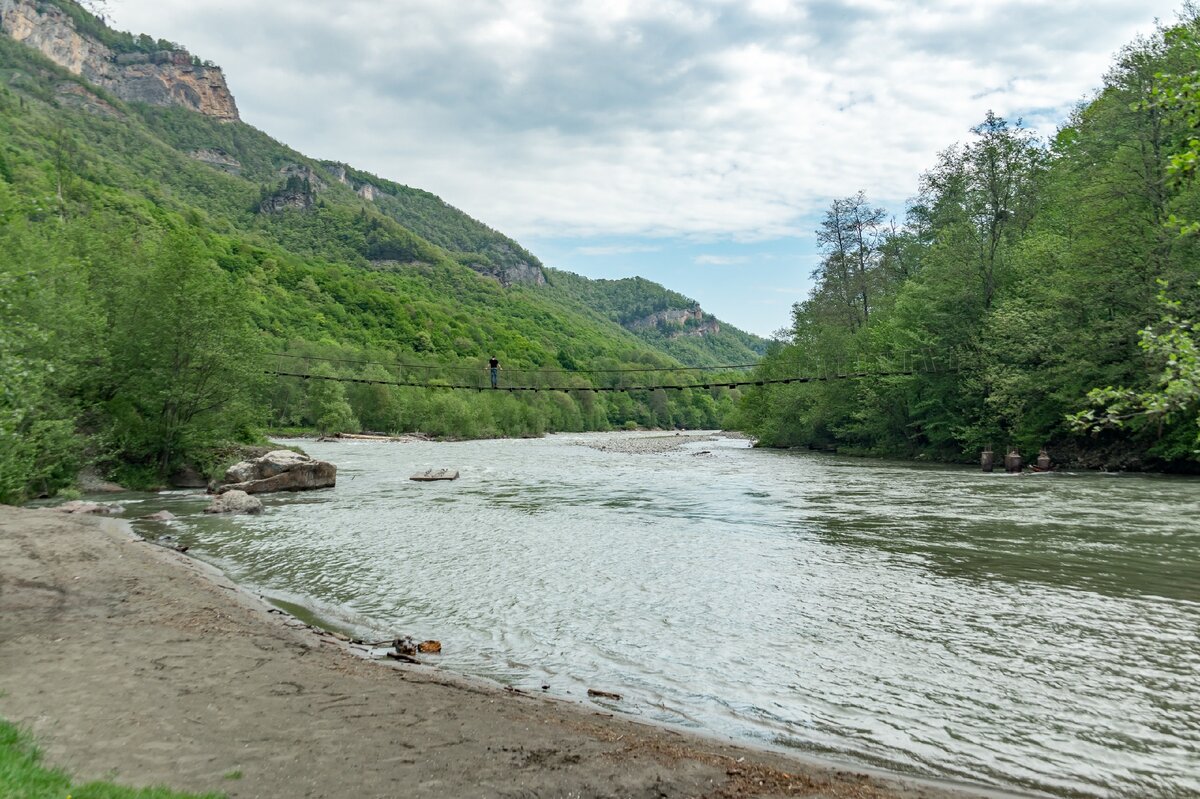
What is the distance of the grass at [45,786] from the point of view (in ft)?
12.9

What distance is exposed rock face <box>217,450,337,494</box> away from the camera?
28953 mm

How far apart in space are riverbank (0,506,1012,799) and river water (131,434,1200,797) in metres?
1.03

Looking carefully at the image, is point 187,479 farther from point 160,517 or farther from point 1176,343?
point 1176,343

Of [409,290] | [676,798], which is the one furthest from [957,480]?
[409,290]

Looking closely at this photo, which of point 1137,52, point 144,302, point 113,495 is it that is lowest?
point 113,495

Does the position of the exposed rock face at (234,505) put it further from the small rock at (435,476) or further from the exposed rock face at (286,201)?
the exposed rock face at (286,201)

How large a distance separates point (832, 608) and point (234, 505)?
1944cm

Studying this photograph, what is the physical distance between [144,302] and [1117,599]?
33210 mm

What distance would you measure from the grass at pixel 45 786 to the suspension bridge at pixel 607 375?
2182 centimetres

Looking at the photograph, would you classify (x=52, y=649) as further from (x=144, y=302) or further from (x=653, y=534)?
(x=144, y=302)

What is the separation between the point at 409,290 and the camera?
6334 inches

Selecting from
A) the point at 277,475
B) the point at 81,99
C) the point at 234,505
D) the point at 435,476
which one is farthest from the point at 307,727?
the point at 81,99

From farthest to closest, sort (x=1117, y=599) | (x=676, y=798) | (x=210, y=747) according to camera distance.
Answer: (x=1117, y=599) → (x=210, y=747) → (x=676, y=798)

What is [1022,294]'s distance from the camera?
1441 inches
